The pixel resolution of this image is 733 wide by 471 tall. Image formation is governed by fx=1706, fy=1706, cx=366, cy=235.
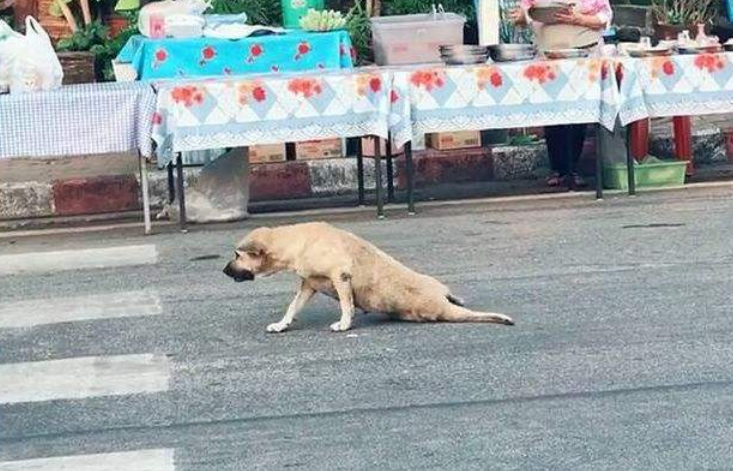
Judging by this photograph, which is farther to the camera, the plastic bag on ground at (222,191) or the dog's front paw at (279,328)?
the plastic bag on ground at (222,191)

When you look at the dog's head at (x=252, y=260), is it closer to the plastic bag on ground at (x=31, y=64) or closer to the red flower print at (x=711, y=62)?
the plastic bag on ground at (x=31, y=64)

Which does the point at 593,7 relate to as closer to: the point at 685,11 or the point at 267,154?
the point at 267,154

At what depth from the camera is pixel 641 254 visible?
→ 9570 mm

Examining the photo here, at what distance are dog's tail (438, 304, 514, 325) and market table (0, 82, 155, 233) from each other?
12.0 feet

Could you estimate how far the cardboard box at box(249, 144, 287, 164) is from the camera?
43.6ft

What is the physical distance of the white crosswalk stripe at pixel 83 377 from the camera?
23.0 ft

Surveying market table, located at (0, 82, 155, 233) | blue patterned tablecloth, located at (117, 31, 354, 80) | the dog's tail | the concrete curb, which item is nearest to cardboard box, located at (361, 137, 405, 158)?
the concrete curb

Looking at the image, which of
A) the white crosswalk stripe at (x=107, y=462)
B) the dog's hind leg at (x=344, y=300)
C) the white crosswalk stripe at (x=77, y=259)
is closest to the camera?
the white crosswalk stripe at (x=107, y=462)

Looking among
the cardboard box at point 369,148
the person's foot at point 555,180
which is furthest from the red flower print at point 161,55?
the person's foot at point 555,180

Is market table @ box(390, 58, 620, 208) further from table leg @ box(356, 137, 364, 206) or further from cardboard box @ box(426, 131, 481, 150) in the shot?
cardboard box @ box(426, 131, 481, 150)

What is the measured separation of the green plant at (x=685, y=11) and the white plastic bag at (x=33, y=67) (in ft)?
20.7

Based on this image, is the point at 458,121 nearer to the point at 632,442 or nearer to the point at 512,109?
the point at 512,109

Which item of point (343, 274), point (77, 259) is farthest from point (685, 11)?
point (343, 274)

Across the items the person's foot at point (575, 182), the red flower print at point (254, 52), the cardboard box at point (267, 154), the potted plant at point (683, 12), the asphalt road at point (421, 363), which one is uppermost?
the potted plant at point (683, 12)
